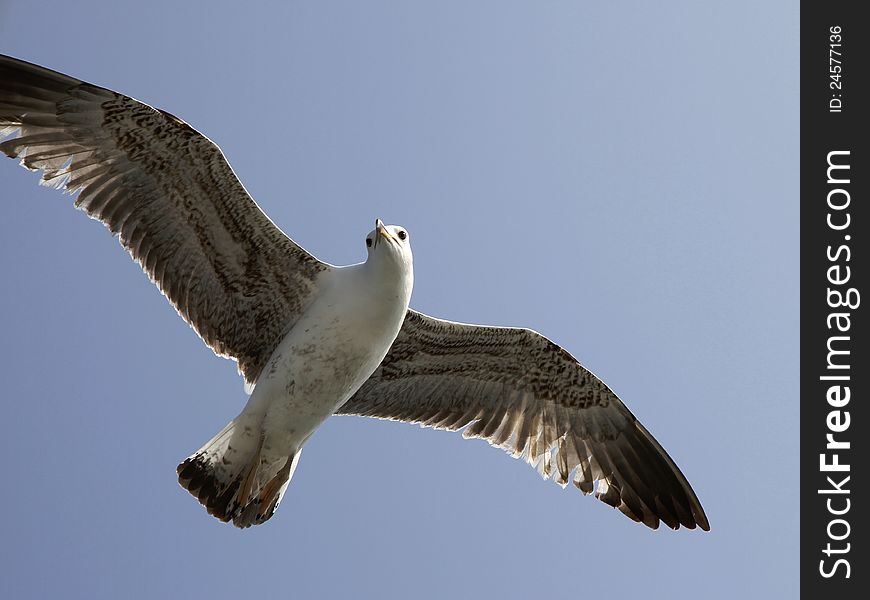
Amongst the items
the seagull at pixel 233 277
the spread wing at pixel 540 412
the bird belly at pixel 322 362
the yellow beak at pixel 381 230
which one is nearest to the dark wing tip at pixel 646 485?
the spread wing at pixel 540 412

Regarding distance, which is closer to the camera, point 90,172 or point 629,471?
point 90,172

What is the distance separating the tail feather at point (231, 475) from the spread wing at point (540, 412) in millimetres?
1295

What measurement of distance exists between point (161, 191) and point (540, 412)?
3.76m

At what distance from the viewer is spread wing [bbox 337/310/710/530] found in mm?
13836

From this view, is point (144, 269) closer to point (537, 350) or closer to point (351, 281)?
point (351, 281)

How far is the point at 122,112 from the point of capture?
12.6m

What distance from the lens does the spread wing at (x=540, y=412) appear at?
13.8m

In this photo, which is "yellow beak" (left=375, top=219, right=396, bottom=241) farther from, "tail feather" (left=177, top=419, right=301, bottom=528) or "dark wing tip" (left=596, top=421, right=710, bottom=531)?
"dark wing tip" (left=596, top=421, right=710, bottom=531)

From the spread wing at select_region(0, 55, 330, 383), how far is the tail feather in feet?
3.18

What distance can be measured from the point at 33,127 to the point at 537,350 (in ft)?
14.6

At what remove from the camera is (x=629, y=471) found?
554 inches
